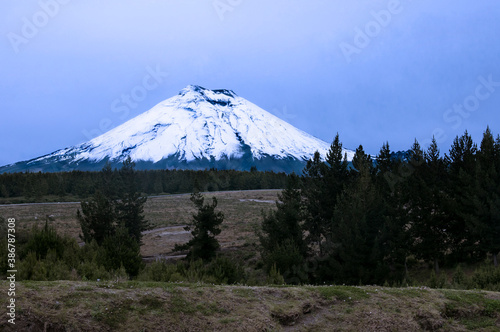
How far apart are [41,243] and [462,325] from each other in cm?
1723

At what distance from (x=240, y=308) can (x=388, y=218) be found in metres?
15.5

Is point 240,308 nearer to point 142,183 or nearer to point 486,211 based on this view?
point 486,211

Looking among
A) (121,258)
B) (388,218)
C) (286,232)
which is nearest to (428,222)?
(388,218)

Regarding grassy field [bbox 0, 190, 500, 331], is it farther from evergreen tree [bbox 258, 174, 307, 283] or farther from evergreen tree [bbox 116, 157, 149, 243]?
evergreen tree [bbox 116, 157, 149, 243]

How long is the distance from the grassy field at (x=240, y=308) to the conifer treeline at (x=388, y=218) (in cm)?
1112

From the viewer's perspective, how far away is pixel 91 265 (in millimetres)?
14242

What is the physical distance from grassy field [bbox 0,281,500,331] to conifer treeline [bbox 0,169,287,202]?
256ft

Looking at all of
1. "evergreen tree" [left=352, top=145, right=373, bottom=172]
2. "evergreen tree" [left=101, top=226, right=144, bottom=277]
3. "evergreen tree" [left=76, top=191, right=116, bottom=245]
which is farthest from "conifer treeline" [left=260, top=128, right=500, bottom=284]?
"evergreen tree" [left=76, top=191, right=116, bottom=245]

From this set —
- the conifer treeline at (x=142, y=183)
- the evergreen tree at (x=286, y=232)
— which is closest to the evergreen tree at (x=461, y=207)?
the evergreen tree at (x=286, y=232)

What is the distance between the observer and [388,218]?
2158 cm

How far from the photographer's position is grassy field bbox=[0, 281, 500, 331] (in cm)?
732

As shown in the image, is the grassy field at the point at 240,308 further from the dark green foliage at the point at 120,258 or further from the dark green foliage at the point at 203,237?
the dark green foliage at the point at 203,237

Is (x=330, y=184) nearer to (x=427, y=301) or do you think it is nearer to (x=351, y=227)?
(x=351, y=227)

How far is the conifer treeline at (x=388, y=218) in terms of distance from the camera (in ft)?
69.6
